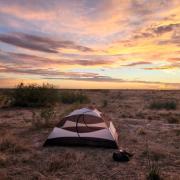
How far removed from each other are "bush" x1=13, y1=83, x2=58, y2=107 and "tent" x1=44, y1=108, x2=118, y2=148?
530 inches

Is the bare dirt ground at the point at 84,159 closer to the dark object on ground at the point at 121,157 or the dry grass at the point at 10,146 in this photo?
the dry grass at the point at 10,146

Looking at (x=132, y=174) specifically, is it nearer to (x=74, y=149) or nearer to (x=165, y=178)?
(x=165, y=178)

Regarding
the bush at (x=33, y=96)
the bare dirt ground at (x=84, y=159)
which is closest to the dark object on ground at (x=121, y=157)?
the bare dirt ground at (x=84, y=159)

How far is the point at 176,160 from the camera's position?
8602 millimetres

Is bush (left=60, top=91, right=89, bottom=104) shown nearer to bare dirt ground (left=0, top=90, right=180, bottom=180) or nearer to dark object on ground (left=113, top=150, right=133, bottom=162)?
bare dirt ground (left=0, top=90, right=180, bottom=180)

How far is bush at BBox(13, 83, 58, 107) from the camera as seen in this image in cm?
2348

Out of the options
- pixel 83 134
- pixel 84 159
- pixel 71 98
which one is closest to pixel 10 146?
pixel 83 134

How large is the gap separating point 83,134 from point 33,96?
47.4 feet

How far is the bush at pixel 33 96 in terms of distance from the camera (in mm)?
23484

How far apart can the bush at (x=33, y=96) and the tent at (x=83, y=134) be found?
13.5 m

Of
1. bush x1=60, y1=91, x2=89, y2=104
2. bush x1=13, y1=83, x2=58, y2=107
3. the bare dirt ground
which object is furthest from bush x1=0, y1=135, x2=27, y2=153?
bush x1=60, y1=91, x2=89, y2=104

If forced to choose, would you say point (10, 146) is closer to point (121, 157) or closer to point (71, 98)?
point (121, 157)

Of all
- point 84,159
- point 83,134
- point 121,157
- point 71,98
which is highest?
point 71,98

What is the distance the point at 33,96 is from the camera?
934 inches
